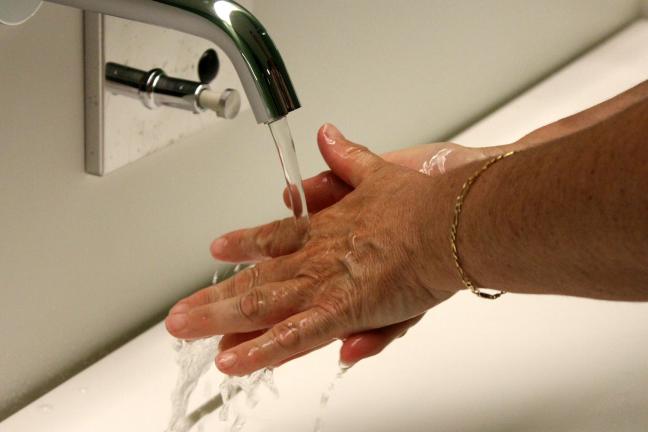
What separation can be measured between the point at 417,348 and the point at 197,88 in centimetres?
34

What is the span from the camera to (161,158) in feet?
2.87

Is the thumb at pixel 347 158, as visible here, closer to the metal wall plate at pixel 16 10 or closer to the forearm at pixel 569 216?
the forearm at pixel 569 216

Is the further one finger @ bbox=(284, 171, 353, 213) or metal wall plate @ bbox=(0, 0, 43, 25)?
finger @ bbox=(284, 171, 353, 213)

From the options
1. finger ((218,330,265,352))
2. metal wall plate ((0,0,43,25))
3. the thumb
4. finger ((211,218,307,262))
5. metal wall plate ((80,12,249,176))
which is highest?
metal wall plate ((0,0,43,25))

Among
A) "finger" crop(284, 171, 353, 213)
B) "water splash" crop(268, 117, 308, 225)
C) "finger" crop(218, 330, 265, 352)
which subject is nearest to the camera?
"water splash" crop(268, 117, 308, 225)

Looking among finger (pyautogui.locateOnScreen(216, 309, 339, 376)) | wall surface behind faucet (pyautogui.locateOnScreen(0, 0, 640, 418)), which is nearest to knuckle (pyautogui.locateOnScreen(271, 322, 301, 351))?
finger (pyautogui.locateOnScreen(216, 309, 339, 376))

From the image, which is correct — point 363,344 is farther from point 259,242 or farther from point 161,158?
point 161,158

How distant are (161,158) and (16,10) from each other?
253 millimetres

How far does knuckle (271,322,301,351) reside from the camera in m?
0.72

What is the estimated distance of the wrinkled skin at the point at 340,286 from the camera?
721 millimetres

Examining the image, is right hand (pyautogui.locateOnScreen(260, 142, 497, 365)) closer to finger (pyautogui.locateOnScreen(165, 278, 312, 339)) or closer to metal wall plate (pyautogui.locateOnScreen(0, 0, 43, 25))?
finger (pyautogui.locateOnScreen(165, 278, 312, 339))

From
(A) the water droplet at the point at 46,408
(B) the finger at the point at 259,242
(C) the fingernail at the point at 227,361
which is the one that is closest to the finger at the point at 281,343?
(C) the fingernail at the point at 227,361

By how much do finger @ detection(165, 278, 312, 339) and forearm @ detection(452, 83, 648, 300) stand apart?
155mm

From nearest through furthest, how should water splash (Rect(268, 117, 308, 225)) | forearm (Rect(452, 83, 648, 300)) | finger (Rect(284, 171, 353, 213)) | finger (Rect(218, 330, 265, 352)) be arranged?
forearm (Rect(452, 83, 648, 300)), water splash (Rect(268, 117, 308, 225)), finger (Rect(218, 330, 265, 352)), finger (Rect(284, 171, 353, 213))
